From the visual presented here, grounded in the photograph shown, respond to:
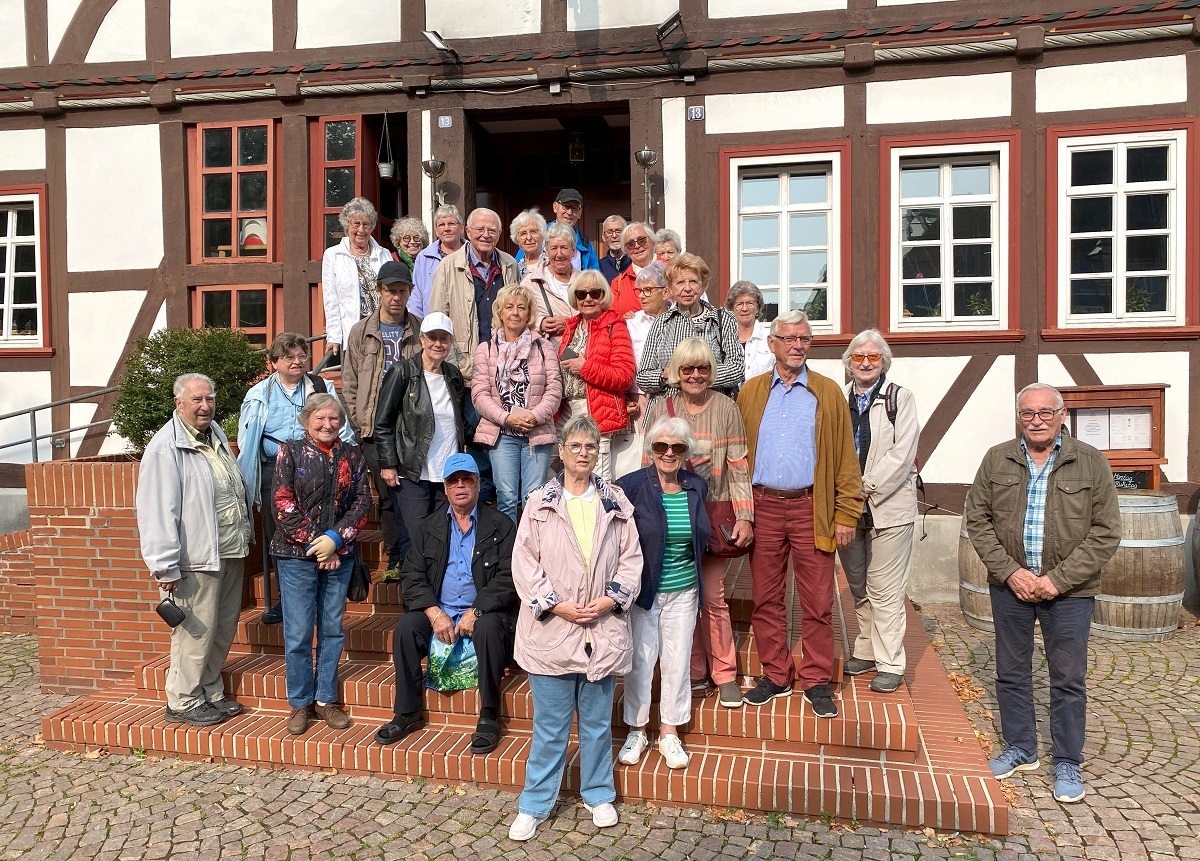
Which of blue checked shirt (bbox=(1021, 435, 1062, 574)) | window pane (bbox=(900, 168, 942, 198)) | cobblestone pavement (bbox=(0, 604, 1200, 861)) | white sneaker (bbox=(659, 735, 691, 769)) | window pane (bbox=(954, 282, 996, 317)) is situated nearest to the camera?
cobblestone pavement (bbox=(0, 604, 1200, 861))

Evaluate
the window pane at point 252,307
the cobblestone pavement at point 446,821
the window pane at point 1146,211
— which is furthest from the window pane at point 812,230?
the window pane at point 252,307

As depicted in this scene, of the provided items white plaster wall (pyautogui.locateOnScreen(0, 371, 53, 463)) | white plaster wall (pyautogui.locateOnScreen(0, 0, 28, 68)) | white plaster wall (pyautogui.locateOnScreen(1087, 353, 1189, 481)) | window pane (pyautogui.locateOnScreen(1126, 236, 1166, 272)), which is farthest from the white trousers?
white plaster wall (pyautogui.locateOnScreen(0, 0, 28, 68))

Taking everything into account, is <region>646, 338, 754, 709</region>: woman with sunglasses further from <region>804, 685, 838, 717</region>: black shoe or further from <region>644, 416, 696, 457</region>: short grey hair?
<region>804, 685, 838, 717</region>: black shoe

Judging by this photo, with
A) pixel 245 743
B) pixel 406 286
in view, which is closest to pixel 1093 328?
pixel 406 286

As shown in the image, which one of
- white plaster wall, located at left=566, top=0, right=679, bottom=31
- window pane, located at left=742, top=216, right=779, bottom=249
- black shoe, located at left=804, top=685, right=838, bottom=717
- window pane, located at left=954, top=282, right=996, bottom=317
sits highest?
white plaster wall, located at left=566, top=0, right=679, bottom=31

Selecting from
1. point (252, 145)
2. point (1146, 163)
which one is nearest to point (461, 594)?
point (252, 145)

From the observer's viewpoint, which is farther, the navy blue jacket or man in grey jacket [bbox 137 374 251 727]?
man in grey jacket [bbox 137 374 251 727]

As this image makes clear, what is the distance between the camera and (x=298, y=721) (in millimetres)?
4539

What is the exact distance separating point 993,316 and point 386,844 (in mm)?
6568

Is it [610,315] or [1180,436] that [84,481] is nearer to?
[610,315]

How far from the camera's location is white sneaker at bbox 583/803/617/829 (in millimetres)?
3830

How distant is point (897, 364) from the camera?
7898 mm

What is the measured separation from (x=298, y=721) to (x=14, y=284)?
284 inches

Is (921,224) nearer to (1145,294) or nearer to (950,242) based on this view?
(950,242)
